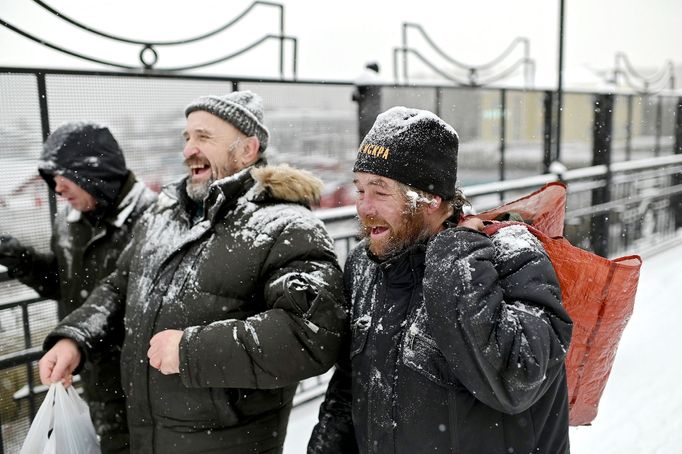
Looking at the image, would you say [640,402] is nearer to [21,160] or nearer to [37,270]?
[37,270]

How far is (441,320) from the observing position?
1.47 metres

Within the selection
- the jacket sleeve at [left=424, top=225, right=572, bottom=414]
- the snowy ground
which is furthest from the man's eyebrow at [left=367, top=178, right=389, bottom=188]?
the snowy ground

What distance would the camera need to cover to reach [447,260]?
147cm

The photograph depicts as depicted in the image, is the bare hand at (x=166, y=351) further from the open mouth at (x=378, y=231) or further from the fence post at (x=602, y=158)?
the fence post at (x=602, y=158)

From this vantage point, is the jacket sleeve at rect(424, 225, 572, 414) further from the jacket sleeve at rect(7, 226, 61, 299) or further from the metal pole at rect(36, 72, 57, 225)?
the metal pole at rect(36, 72, 57, 225)

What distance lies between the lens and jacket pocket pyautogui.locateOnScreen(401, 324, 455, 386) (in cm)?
154

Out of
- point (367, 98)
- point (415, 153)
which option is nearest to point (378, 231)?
point (415, 153)

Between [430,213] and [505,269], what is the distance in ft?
0.90

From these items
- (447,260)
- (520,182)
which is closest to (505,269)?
(447,260)

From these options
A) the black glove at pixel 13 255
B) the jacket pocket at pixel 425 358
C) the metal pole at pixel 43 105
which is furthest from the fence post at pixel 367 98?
the jacket pocket at pixel 425 358

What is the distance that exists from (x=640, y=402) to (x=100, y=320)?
3483 millimetres

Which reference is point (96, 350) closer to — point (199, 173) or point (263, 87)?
point (199, 173)

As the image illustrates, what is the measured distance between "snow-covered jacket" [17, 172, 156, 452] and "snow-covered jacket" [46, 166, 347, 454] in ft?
1.60

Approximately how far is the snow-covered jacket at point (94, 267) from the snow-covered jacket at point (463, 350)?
52.6 inches
